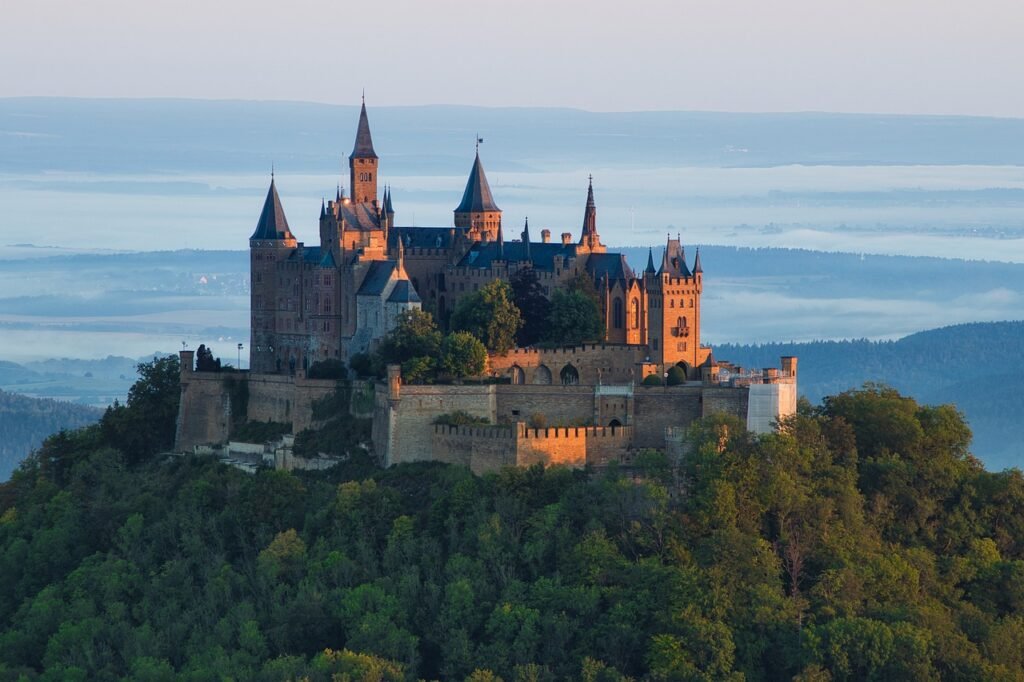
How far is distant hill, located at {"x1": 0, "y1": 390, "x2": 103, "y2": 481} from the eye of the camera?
160m

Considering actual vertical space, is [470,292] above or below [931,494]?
above

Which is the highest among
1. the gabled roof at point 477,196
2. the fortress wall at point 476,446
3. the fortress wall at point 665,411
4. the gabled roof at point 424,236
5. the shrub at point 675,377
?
the gabled roof at point 477,196

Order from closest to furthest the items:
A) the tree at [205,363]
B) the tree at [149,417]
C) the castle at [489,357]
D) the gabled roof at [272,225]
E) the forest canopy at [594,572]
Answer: the forest canopy at [594,572], the castle at [489,357], the tree at [205,363], the tree at [149,417], the gabled roof at [272,225]

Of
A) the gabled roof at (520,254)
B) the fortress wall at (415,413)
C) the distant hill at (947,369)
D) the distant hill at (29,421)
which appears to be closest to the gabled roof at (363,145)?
the gabled roof at (520,254)

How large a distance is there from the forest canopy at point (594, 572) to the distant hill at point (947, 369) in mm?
60611

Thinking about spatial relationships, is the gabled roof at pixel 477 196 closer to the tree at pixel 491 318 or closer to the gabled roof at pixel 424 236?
the gabled roof at pixel 424 236

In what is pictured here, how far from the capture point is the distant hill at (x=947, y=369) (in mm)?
134250

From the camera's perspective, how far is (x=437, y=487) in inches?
2751

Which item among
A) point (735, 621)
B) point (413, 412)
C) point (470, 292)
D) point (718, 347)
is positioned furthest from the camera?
point (718, 347)

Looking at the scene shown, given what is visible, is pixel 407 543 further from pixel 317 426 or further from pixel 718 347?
pixel 718 347

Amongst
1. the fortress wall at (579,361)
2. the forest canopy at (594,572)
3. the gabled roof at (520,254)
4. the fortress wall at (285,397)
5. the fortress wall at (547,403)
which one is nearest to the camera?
the forest canopy at (594,572)

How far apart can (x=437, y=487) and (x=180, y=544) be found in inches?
345

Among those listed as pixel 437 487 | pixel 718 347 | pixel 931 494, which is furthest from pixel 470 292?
pixel 718 347

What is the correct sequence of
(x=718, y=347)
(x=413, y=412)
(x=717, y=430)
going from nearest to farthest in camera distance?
1. (x=717, y=430)
2. (x=413, y=412)
3. (x=718, y=347)
